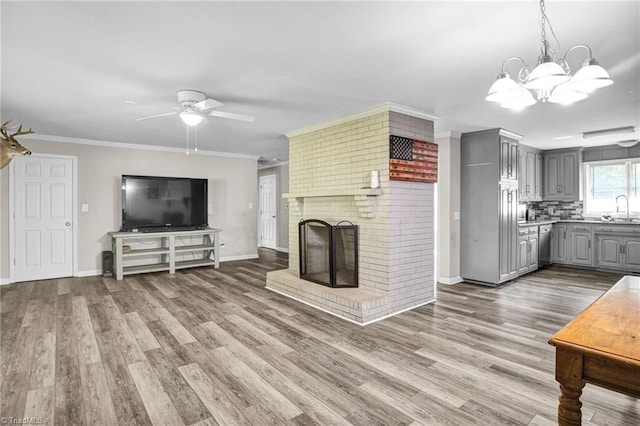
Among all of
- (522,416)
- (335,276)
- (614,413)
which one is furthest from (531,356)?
(335,276)

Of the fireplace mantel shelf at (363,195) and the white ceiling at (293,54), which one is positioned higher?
the white ceiling at (293,54)

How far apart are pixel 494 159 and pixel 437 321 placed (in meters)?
2.83

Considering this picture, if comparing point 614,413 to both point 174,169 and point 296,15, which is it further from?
point 174,169

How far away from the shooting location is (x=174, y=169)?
6.75 metres

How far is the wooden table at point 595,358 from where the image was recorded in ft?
3.82

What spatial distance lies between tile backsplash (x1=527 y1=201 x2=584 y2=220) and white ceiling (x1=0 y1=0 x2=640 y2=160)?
10.1 feet

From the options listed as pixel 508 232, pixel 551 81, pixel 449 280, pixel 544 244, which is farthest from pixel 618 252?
pixel 551 81

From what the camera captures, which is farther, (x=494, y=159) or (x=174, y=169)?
Result: (x=174, y=169)

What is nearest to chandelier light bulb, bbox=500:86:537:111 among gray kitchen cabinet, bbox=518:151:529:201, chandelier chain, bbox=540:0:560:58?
chandelier chain, bbox=540:0:560:58

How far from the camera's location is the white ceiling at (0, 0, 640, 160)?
196 cm

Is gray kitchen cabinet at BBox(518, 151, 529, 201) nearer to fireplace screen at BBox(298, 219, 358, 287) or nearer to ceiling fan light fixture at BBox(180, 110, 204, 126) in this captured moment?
fireplace screen at BBox(298, 219, 358, 287)

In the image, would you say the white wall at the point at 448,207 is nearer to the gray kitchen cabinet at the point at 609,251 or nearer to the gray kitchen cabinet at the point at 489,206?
the gray kitchen cabinet at the point at 489,206

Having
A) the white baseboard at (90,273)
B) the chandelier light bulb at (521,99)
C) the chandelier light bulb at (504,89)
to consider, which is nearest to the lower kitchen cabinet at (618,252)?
the chandelier light bulb at (521,99)

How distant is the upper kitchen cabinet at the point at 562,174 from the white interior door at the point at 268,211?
6391 millimetres
